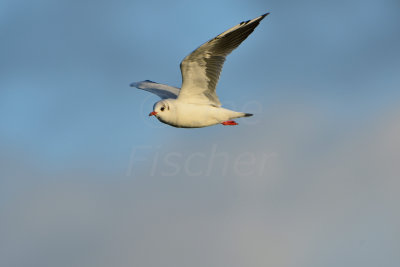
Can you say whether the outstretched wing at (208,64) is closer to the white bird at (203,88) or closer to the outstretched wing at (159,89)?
the white bird at (203,88)

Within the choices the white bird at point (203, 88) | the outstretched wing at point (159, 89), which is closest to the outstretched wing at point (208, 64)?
the white bird at point (203, 88)

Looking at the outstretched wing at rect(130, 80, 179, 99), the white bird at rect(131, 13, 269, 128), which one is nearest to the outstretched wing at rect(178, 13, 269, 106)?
the white bird at rect(131, 13, 269, 128)

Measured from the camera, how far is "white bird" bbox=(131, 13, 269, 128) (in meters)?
18.3

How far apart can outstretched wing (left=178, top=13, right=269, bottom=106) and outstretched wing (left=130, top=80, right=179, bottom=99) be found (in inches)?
94.0

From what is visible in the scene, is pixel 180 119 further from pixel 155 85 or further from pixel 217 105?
pixel 155 85

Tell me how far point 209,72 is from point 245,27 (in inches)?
73.8

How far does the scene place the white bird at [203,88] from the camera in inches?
720

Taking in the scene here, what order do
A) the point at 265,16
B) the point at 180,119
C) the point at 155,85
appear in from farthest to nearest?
the point at 155,85 < the point at 180,119 < the point at 265,16

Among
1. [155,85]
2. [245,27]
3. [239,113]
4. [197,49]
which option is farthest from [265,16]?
[155,85]

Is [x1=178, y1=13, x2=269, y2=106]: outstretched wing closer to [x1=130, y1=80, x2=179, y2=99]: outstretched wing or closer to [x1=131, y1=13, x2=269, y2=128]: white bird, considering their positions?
[x1=131, y1=13, x2=269, y2=128]: white bird

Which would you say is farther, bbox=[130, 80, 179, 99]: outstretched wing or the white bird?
bbox=[130, 80, 179, 99]: outstretched wing

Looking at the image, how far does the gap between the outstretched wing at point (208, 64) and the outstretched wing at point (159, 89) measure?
7.84ft

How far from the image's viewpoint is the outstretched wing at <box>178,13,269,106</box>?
18219mm

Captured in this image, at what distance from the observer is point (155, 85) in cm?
2405
